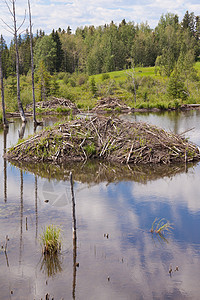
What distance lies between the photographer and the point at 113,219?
8.92m

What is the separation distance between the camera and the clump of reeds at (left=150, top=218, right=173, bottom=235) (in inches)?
321

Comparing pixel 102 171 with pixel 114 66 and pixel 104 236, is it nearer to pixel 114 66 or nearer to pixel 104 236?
pixel 104 236

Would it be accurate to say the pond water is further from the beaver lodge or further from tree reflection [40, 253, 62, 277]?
the beaver lodge

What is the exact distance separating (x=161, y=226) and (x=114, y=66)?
300 feet

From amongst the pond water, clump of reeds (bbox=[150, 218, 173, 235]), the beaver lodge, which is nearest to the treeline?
the beaver lodge

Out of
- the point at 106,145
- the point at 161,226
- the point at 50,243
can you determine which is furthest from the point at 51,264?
the point at 106,145

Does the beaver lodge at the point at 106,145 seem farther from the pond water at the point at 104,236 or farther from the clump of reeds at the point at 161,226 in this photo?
the clump of reeds at the point at 161,226

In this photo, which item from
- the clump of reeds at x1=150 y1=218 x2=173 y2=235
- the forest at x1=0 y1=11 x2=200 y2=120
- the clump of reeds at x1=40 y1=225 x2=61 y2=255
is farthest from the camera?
the forest at x1=0 y1=11 x2=200 y2=120

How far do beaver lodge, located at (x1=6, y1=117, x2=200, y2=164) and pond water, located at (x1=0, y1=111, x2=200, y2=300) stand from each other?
1.53 m

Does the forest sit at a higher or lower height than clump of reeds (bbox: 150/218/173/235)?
higher

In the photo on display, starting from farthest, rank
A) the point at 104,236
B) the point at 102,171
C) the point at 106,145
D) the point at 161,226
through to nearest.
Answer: the point at 106,145
the point at 102,171
the point at 161,226
the point at 104,236

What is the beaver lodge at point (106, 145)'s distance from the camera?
14.8 metres

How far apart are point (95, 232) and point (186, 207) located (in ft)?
9.89

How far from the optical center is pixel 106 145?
15719mm
